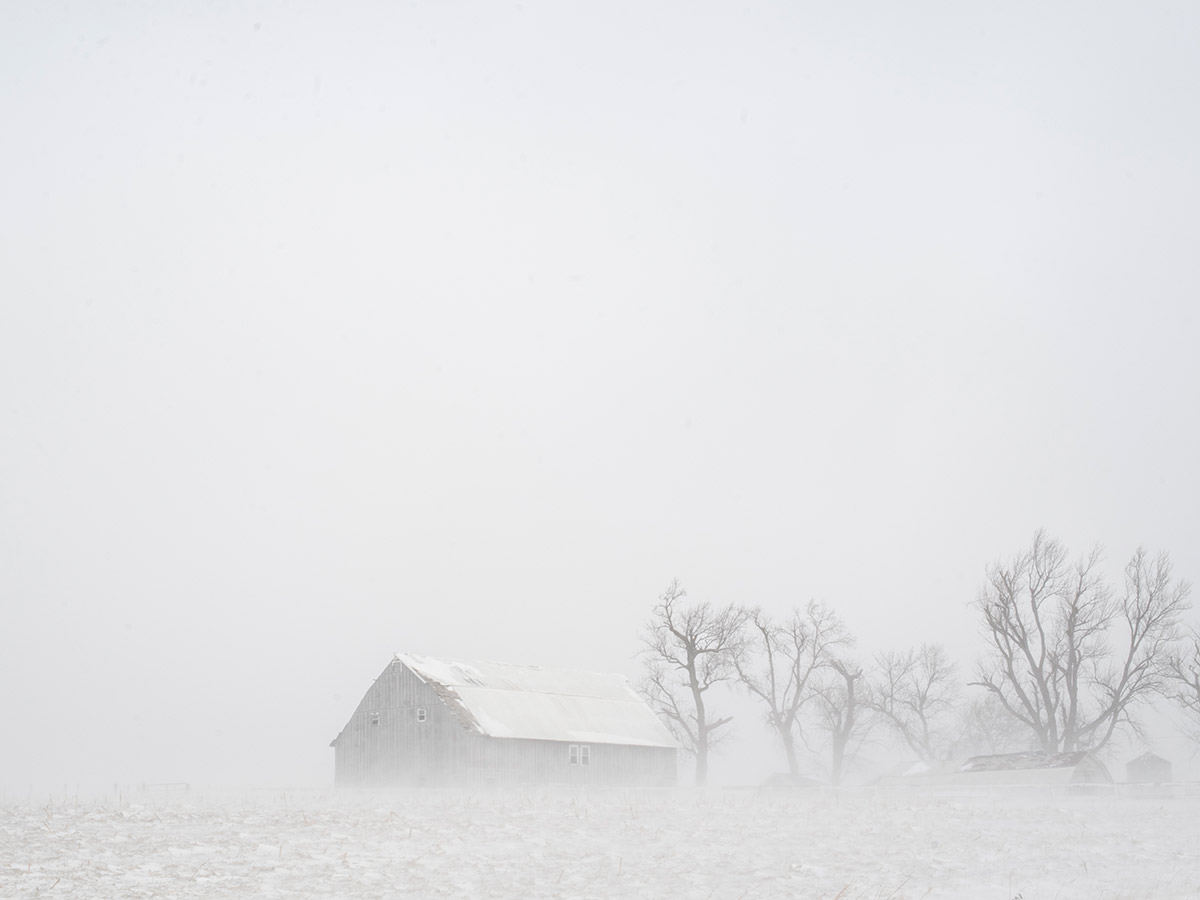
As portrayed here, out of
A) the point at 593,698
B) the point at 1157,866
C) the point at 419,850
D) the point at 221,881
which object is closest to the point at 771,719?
the point at 593,698

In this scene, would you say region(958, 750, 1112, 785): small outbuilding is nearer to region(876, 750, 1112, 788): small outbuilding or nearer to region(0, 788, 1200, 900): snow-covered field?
region(876, 750, 1112, 788): small outbuilding

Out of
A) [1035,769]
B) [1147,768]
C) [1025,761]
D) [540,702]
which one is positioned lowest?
[1147,768]

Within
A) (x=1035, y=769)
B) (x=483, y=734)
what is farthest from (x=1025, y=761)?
(x=483, y=734)

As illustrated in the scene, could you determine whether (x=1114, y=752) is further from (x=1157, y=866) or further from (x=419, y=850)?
(x=419, y=850)

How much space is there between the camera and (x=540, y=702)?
2418 inches

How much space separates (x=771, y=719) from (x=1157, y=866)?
4640cm

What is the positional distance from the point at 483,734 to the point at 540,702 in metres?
8.00

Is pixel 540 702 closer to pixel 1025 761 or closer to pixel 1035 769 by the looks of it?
pixel 1025 761

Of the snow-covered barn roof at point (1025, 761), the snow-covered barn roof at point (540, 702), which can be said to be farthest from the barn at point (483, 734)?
the snow-covered barn roof at point (1025, 761)

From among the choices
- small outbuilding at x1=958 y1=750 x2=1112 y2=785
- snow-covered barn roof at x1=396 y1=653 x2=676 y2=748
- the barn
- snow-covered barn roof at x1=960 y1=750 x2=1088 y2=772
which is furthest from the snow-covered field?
snow-covered barn roof at x1=396 y1=653 x2=676 y2=748

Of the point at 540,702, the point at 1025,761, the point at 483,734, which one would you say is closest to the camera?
the point at 1025,761

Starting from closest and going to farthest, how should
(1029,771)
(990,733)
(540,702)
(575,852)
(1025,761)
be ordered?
(575,852)
(1029,771)
(1025,761)
(540,702)
(990,733)

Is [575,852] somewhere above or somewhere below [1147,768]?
above

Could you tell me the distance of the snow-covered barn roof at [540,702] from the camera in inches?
2205
